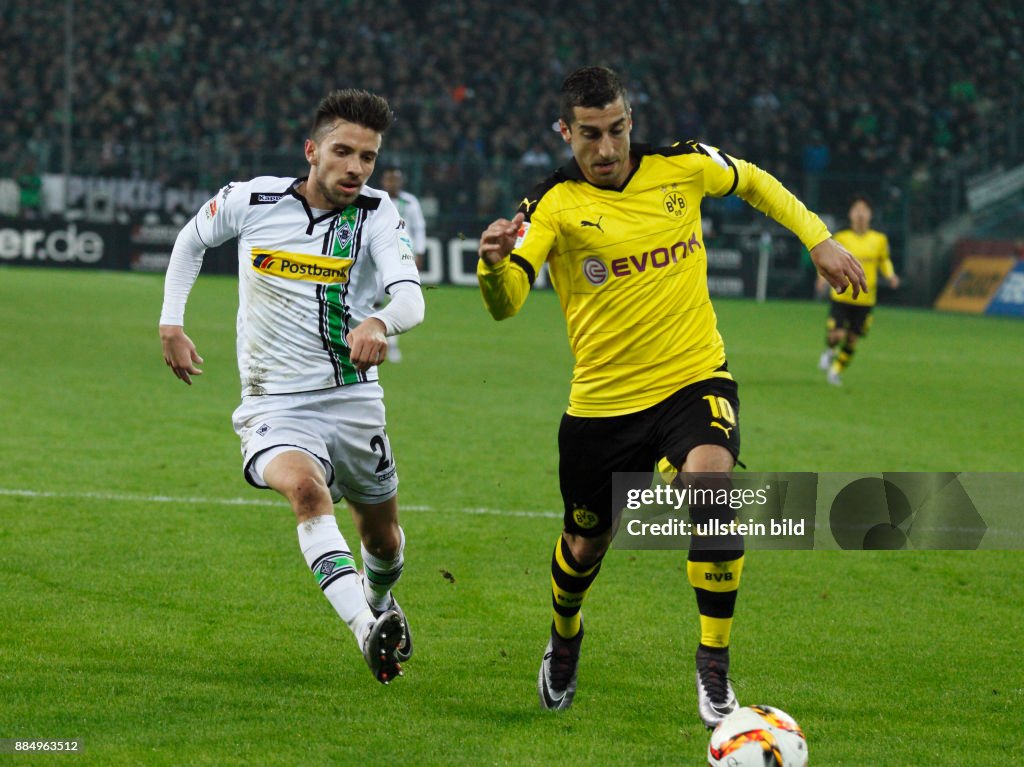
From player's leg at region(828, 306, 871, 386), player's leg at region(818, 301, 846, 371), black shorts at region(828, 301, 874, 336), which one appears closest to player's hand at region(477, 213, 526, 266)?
player's leg at region(828, 306, 871, 386)

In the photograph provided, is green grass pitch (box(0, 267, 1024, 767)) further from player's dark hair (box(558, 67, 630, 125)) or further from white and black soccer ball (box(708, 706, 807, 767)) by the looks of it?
player's dark hair (box(558, 67, 630, 125))

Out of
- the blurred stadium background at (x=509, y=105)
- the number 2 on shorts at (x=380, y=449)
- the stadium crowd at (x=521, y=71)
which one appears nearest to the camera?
the number 2 on shorts at (x=380, y=449)

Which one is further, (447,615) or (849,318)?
(849,318)

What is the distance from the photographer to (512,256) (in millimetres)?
5375

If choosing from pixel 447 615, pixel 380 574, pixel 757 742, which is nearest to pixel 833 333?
pixel 447 615

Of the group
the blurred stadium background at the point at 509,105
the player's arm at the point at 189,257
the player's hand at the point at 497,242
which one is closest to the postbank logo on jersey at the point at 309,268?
the player's arm at the point at 189,257

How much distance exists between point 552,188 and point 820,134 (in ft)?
110

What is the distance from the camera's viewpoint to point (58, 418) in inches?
492

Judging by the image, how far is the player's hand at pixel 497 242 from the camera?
16.3 feet

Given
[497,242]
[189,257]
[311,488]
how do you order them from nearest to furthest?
[497,242] < [311,488] < [189,257]

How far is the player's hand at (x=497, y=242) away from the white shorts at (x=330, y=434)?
1027mm

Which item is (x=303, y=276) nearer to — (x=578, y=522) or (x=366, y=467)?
(x=366, y=467)

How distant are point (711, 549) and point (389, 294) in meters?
1.52

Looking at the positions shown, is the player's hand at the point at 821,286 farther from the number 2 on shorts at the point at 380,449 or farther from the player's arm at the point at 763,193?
the number 2 on shorts at the point at 380,449
